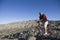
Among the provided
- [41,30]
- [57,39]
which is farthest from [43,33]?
[57,39]

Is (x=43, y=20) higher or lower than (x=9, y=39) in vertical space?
higher

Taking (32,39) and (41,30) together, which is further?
(41,30)

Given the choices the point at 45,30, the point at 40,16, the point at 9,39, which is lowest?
the point at 9,39

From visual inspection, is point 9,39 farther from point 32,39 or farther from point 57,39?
point 57,39

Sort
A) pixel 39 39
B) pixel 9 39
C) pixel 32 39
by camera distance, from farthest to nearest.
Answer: pixel 9 39
pixel 39 39
pixel 32 39

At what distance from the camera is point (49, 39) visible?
1516 cm

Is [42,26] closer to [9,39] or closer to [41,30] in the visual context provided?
[41,30]

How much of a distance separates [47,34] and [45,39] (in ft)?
1.55

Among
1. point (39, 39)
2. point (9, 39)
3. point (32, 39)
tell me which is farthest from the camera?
point (9, 39)

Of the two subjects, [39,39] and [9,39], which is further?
[9,39]

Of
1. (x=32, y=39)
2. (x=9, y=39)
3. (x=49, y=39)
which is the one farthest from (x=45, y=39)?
(x=9, y=39)

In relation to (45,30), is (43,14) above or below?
above

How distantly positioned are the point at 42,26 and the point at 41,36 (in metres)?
1.05

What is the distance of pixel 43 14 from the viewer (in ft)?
47.3
